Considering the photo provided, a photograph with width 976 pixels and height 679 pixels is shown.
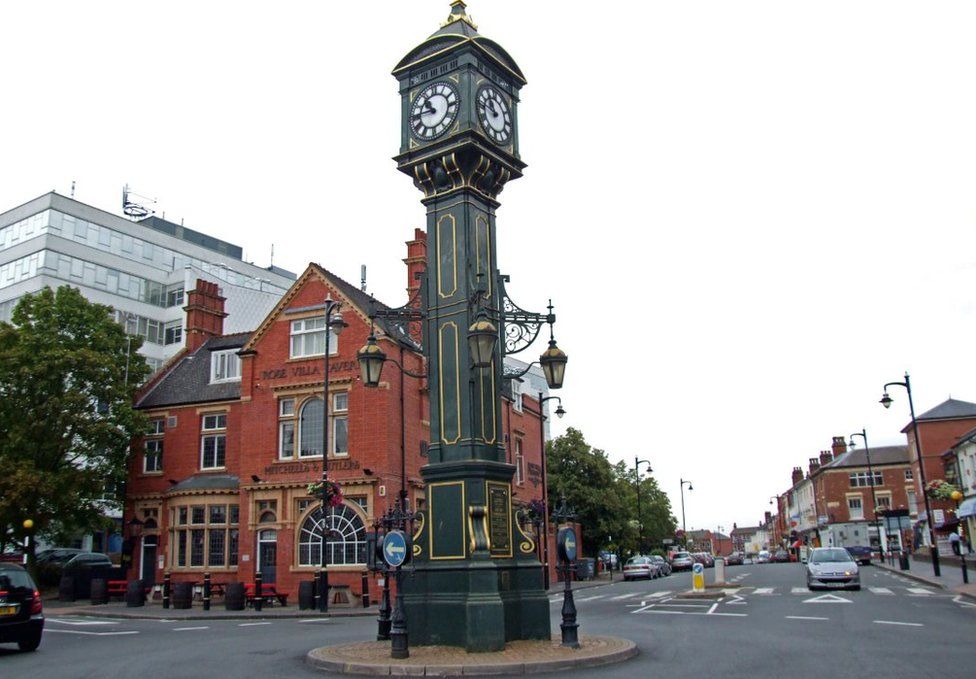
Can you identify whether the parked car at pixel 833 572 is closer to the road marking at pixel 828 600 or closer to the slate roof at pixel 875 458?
the road marking at pixel 828 600

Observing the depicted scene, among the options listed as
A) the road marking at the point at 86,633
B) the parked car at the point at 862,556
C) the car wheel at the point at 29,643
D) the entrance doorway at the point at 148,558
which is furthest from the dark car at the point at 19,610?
the parked car at the point at 862,556

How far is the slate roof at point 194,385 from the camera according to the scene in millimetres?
38531

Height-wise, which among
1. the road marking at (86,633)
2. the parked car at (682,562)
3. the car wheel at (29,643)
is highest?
the car wheel at (29,643)

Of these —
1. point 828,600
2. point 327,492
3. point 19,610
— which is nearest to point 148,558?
point 327,492

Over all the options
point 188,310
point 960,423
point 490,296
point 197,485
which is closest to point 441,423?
point 490,296

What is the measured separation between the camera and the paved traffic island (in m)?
11.8

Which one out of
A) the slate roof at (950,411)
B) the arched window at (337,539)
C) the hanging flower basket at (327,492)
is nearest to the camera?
the hanging flower basket at (327,492)

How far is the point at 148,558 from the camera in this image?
124ft

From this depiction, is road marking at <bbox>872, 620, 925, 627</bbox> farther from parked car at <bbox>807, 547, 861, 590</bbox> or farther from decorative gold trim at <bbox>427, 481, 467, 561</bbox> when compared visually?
parked car at <bbox>807, 547, 861, 590</bbox>

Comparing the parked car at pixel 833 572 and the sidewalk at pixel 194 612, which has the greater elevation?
the parked car at pixel 833 572

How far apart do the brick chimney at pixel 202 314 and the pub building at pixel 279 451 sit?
175 inches

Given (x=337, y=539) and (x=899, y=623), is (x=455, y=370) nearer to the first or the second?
(x=899, y=623)

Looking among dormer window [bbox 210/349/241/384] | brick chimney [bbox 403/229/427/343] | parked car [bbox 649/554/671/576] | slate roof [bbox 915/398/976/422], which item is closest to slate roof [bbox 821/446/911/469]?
slate roof [bbox 915/398/976/422]

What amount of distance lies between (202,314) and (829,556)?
3244cm
